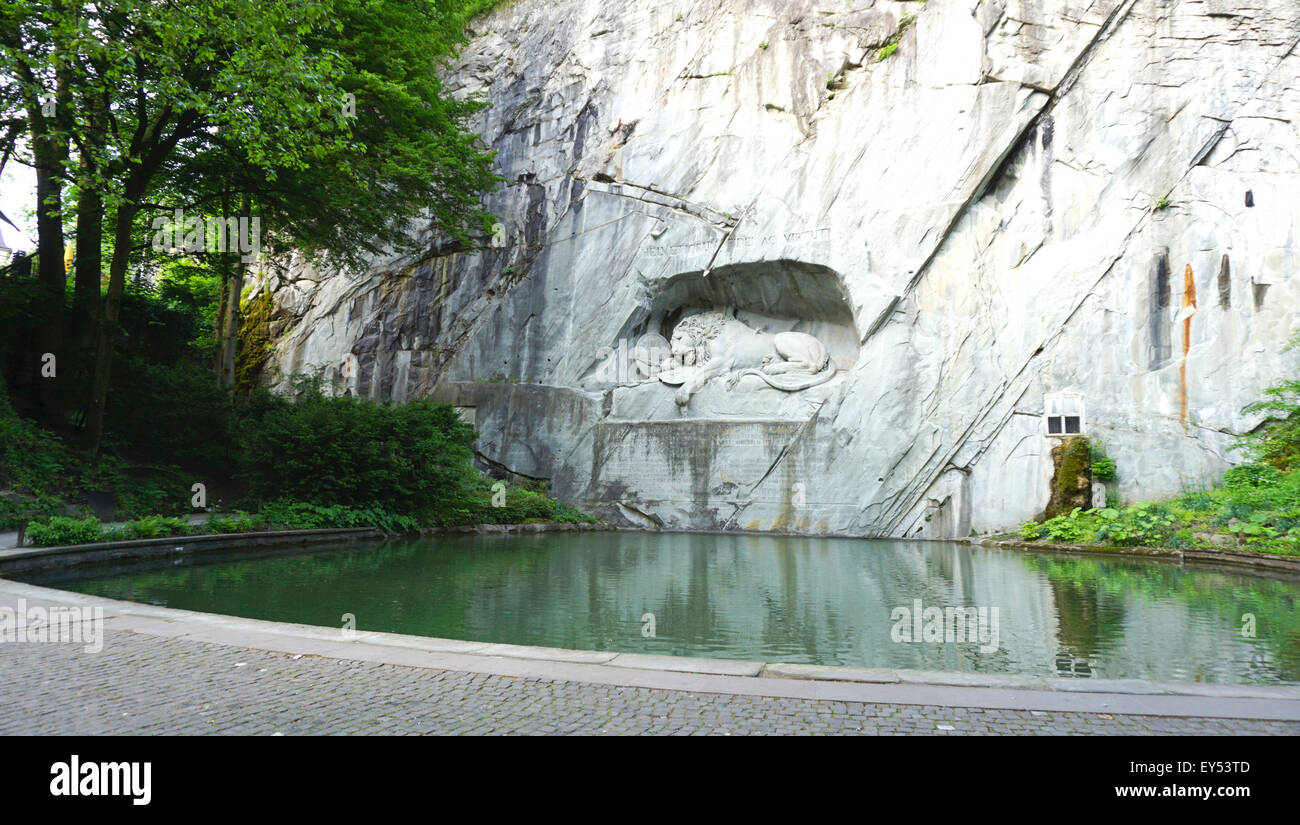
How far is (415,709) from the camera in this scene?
146 inches

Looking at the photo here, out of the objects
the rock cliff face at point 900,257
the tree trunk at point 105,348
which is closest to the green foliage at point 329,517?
the tree trunk at point 105,348

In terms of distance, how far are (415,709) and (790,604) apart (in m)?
4.95

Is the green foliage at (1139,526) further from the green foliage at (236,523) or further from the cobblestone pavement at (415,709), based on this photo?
the green foliage at (236,523)

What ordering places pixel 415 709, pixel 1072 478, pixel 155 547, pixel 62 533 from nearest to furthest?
pixel 415 709
pixel 62 533
pixel 155 547
pixel 1072 478

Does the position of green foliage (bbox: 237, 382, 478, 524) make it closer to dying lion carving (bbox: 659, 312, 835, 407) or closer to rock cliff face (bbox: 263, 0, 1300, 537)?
rock cliff face (bbox: 263, 0, 1300, 537)

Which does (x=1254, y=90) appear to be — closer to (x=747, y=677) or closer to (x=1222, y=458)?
(x=1222, y=458)

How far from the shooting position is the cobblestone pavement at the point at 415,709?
344 cm

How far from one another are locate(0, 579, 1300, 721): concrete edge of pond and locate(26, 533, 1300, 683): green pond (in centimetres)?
83

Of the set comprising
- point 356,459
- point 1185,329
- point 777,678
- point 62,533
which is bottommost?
point 777,678

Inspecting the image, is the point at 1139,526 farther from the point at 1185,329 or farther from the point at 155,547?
the point at 155,547

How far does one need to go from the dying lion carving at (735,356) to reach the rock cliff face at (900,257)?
0.84 ft

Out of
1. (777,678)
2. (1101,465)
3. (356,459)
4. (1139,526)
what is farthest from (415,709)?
(1101,465)

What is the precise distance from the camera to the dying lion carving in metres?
20.4

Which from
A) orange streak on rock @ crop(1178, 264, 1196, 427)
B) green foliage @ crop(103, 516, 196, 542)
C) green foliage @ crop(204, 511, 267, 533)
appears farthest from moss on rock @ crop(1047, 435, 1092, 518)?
green foliage @ crop(103, 516, 196, 542)
